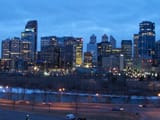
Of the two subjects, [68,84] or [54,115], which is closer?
[54,115]

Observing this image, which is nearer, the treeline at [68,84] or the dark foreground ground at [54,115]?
the dark foreground ground at [54,115]

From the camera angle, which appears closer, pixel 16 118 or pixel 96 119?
pixel 16 118

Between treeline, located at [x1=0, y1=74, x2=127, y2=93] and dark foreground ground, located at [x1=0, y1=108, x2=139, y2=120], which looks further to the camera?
treeline, located at [x1=0, y1=74, x2=127, y2=93]

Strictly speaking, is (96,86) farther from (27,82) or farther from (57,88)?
(27,82)

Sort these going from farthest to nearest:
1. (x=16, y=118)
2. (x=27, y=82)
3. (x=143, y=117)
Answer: (x=27, y=82) → (x=143, y=117) → (x=16, y=118)

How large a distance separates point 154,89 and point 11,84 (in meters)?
46.8

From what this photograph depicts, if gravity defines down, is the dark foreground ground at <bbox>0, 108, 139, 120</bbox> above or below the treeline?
below

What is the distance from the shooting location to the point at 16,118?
54562 mm

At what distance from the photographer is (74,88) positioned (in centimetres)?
16562

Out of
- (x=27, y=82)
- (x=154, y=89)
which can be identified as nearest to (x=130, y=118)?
(x=154, y=89)

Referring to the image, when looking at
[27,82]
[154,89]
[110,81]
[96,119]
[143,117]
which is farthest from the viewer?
[27,82]

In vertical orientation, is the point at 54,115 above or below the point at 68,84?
below

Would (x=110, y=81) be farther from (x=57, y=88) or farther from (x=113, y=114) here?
(x=113, y=114)

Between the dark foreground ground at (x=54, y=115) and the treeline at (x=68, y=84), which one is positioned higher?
the treeline at (x=68, y=84)
